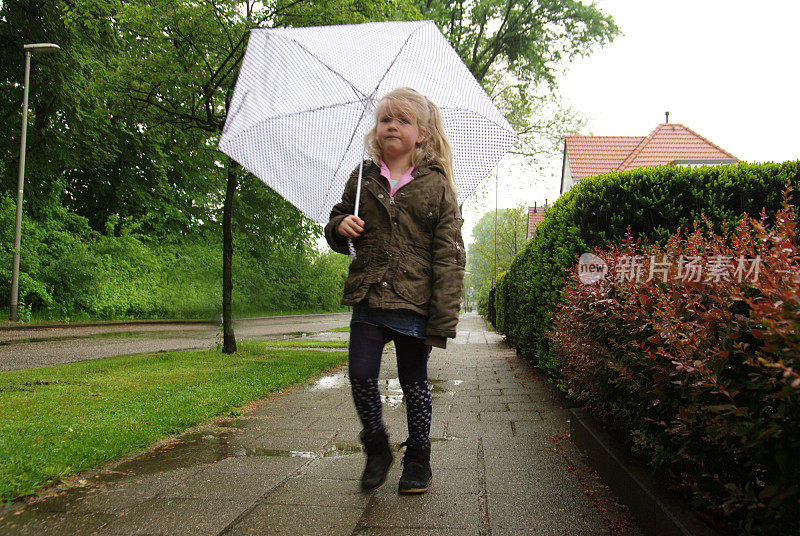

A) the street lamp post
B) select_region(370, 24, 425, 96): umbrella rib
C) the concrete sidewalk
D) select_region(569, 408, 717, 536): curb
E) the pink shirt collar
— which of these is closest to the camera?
select_region(569, 408, 717, 536): curb

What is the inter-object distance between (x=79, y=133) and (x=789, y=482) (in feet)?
60.6

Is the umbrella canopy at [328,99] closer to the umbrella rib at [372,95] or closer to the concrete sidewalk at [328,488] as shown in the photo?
the umbrella rib at [372,95]

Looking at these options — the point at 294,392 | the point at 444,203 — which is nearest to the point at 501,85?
the point at 294,392

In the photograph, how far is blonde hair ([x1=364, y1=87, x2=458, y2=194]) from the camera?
2.81 meters

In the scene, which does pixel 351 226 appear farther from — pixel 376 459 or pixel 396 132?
pixel 376 459

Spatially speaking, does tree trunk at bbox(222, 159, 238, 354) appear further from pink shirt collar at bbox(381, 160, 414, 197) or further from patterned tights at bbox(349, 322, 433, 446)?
patterned tights at bbox(349, 322, 433, 446)

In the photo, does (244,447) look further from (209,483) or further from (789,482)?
(789,482)

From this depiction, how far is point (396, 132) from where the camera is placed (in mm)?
2793

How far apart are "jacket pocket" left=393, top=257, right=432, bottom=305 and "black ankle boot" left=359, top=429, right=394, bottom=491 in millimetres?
692

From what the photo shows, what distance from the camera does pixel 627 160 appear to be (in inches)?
813

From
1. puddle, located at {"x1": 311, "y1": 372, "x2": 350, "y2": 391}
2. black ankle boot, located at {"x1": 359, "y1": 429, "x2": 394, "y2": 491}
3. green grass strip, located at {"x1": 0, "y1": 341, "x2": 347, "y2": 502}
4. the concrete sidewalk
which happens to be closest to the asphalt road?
green grass strip, located at {"x1": 0, "y1": 341, "x2": 347, "y2": 502}

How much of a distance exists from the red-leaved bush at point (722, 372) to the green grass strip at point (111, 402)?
283 cm

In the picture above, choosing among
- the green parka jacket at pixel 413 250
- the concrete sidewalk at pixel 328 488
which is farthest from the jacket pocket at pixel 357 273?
the concrete sidewalk at pixel 328 488

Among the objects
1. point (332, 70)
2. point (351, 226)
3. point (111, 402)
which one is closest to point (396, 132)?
point (351, 226)
